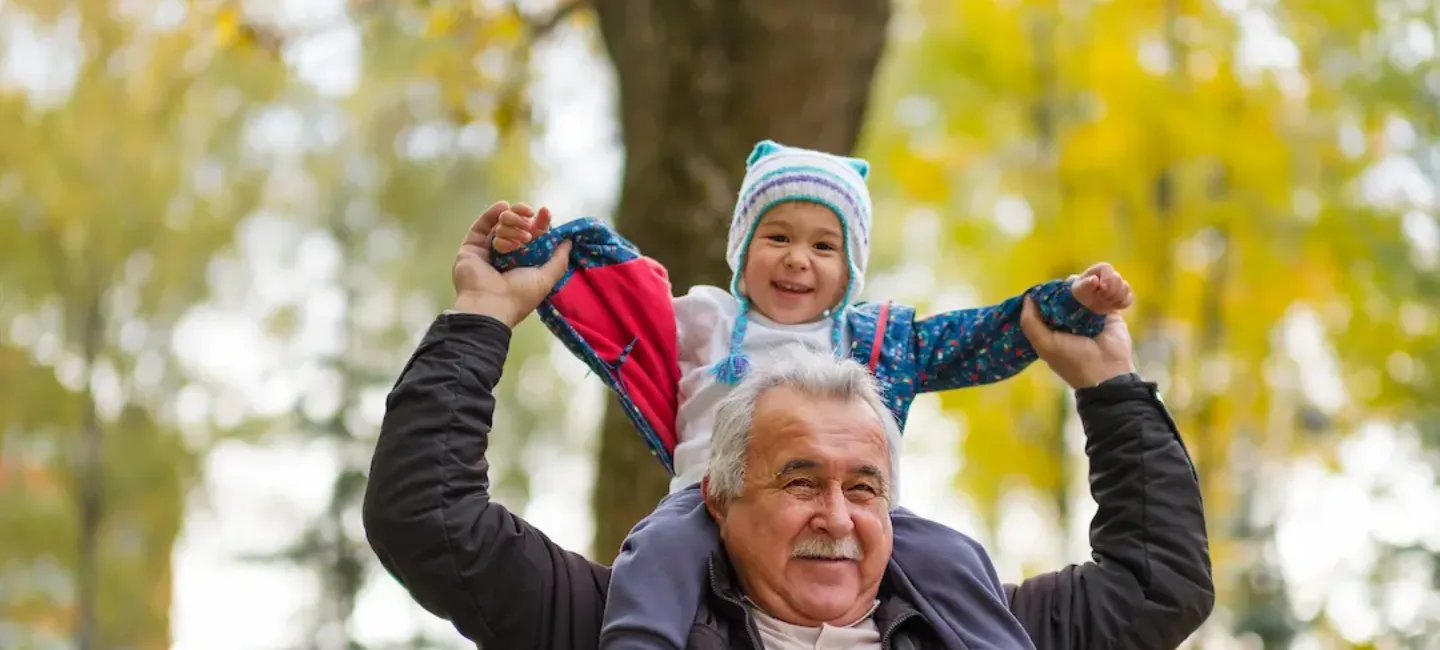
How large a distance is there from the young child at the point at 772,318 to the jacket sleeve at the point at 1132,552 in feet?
0.70

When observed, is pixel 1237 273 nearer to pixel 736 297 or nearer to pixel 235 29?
pixel 235 29

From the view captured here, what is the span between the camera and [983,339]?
3.12 m

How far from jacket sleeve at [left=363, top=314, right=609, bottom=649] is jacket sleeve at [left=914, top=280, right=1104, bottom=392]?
2.89 ft

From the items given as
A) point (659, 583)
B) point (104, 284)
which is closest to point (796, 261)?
point (659, 583)

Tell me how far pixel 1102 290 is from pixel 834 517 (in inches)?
29.0

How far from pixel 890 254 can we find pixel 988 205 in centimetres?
216

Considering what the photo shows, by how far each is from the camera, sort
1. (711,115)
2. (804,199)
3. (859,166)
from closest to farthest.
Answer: (804,199) < (859,166) < (711,115)

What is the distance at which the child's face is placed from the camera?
3.04 m

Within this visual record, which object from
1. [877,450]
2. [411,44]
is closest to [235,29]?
[877,450]

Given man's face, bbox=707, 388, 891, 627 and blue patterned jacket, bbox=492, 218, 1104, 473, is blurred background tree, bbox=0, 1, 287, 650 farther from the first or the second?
man's face, bbox=707, 388, 891, 627

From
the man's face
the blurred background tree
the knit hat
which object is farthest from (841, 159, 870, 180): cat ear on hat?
the blurred background tree

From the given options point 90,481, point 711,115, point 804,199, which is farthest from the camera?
point 90,481

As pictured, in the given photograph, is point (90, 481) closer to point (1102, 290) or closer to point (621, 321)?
point (621, 321)

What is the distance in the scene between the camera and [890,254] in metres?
12.1
